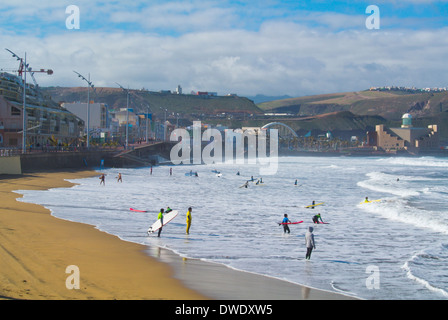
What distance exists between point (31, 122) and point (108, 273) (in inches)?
2347

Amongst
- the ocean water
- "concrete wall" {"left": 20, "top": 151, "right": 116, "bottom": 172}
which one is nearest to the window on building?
"concrete wall" {"left": 20, "top": 151, "right": 116, "bottom": 172}

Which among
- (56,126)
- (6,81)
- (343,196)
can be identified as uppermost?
(6,81)

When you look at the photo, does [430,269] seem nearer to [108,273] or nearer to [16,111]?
[108,273]

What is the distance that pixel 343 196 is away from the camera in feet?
130

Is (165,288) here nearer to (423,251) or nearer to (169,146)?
(423,251)

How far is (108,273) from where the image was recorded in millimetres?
13117

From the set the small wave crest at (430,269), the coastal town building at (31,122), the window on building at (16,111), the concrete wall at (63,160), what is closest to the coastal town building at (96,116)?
the coastal town building at (31,122)

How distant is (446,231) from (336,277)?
1069 cm

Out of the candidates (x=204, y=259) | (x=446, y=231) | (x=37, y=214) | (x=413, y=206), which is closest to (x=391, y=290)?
(x=204, y=259)

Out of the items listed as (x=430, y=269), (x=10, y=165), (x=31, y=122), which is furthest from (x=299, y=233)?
(x=31, y=122)

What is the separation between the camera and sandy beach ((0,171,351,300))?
11.3m

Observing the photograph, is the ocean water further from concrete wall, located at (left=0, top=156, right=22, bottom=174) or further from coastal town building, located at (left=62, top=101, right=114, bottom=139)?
coastal town building, located at (left=62, top=101, right=114, bottom=139)

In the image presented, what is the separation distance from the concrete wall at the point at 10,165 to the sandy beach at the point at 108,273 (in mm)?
25616

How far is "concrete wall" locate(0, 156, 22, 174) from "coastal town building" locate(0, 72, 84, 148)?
975 cm
